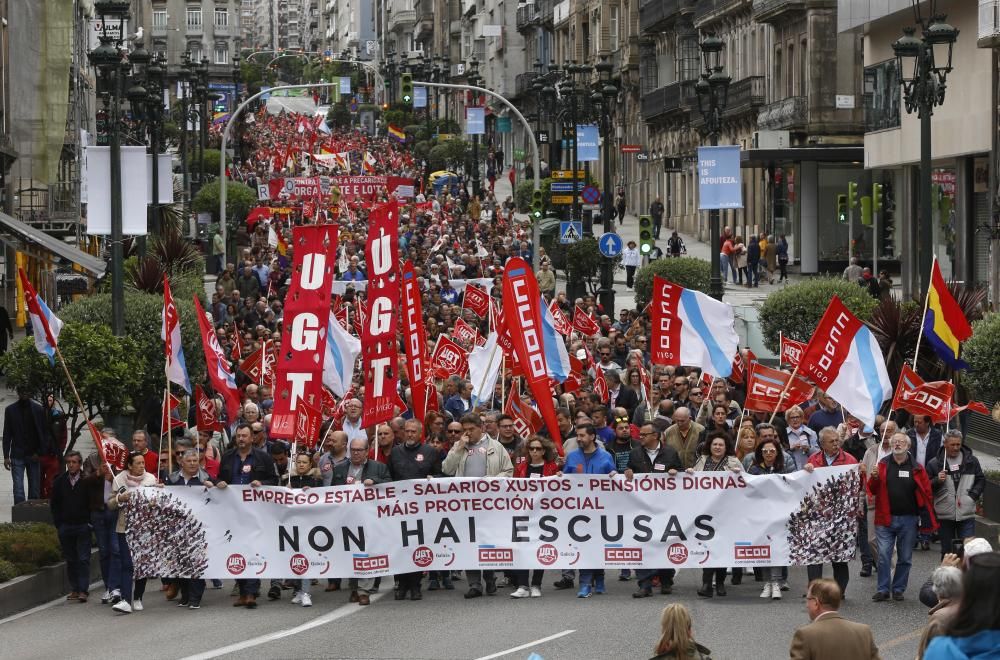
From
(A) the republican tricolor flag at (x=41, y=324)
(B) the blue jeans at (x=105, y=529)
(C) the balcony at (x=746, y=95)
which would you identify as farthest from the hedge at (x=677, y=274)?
(C) the balcony at (x=746, y=95)

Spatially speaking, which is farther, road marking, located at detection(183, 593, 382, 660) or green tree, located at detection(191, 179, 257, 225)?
green tree, located at detection(191, 179, 257, 225)

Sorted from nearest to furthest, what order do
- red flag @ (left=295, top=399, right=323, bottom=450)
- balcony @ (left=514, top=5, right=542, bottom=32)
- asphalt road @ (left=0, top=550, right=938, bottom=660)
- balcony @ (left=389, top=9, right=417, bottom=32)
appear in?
asphalt road @ (left=0, top=550, right=938, bottom=660) → red flag @ (left=295, top=399, right=323, bottom=450) → balcony @ (left=514, top=5, right=542, bottom=32) → balcony @ (left=389, top=9, right=417, bottom=32)

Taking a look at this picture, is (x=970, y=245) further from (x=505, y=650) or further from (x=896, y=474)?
(x=505, y=650)

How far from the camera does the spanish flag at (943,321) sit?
54.8 feet

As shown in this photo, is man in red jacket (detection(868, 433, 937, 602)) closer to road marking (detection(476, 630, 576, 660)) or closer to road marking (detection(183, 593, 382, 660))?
road marking (detection(476, 630, 576, 660))

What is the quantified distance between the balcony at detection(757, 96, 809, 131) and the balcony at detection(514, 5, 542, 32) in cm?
4530

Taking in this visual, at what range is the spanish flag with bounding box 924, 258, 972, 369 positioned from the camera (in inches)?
658

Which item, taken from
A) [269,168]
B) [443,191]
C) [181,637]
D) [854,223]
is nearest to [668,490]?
[181,637]

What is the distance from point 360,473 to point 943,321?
5.75 m

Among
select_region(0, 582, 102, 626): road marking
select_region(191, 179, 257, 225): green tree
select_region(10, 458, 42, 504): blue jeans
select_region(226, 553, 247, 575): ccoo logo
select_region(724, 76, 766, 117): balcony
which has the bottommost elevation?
select_region(0, 582, 102, 626): road marking

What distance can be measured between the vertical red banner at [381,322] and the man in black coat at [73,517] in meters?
2.33

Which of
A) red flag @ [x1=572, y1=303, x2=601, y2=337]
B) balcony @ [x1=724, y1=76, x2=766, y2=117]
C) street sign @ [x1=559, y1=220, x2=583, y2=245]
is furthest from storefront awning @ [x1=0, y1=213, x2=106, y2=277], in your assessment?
balcony @ [x1=724, y1=76, x2=766, y2=117]

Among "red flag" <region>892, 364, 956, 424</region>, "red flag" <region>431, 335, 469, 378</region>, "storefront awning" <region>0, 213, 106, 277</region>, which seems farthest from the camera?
"storefront awning" <region>0, 213, 106, 277</region>

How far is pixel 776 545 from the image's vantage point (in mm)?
14008
